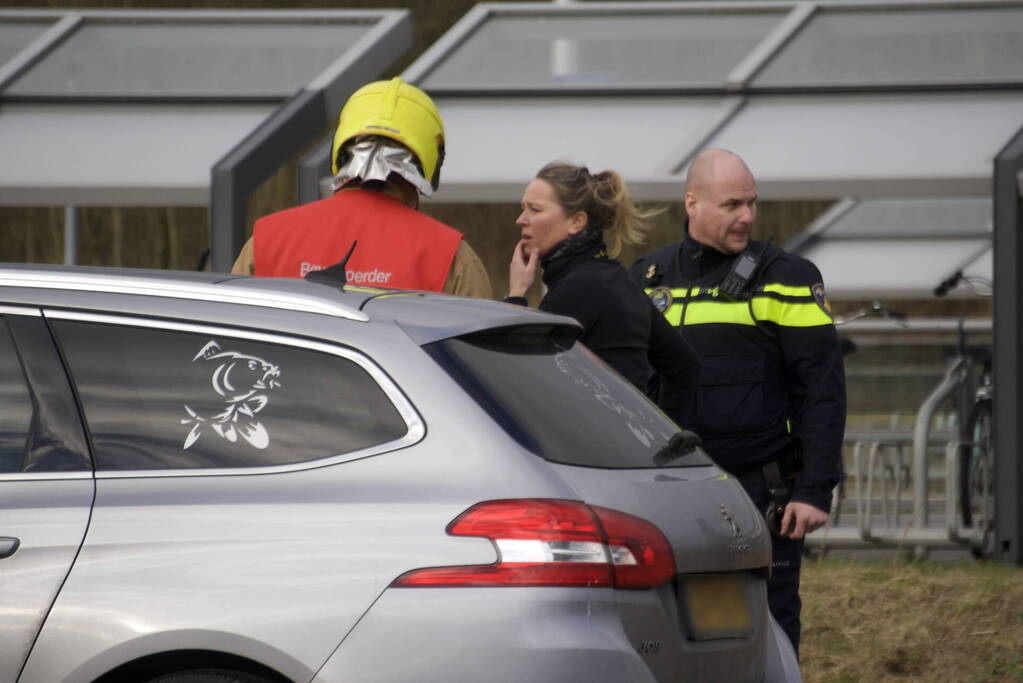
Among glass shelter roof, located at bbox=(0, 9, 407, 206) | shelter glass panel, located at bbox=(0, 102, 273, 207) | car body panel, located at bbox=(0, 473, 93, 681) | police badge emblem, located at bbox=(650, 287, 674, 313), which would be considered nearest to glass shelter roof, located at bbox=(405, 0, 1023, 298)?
glass shelter roof, located at bbox=(0, 9, 407, 206)

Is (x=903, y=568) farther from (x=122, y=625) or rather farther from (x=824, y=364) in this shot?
(x=122, y=625)

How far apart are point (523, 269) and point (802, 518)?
1155 millimetres

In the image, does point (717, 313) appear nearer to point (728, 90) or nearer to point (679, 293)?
point (679, 293)

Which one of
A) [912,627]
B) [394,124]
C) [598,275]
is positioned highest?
[394,124]

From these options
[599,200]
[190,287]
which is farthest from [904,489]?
[190,287]

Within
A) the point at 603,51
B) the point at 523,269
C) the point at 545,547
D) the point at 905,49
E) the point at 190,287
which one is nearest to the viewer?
the point at 545,547

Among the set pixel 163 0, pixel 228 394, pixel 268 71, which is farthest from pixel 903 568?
pixel 163 0

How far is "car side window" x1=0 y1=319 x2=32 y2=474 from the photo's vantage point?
354 cm

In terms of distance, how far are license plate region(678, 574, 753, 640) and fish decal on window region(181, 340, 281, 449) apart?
93 cm

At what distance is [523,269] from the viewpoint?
16.2ft

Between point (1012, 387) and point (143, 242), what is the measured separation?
389 inches

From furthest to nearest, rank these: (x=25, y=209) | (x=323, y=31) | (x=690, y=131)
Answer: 1. (x=25, y=209)
2. (x=323, y=31)
3. (x=690, y=131)

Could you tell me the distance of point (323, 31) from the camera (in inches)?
429

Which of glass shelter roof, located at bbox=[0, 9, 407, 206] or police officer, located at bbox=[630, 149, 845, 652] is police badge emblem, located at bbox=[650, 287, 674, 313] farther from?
glass shelter roof, located at bbox=[0, 9, 407, 206]
